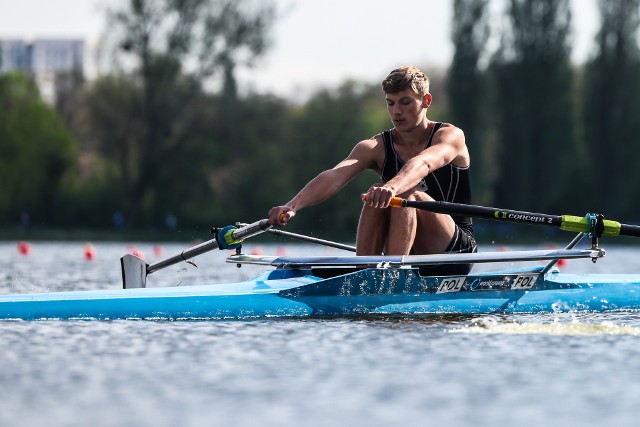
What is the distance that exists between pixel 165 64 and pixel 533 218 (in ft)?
102

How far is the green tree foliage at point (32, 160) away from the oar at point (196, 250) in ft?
108

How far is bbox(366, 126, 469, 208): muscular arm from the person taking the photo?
277 inches

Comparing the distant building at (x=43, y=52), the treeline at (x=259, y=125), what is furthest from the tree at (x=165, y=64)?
the distant building at (x=43, y=52)

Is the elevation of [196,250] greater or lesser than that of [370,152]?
lesser

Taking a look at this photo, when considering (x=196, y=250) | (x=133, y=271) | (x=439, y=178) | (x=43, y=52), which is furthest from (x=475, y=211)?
→ (x=43, y=52)

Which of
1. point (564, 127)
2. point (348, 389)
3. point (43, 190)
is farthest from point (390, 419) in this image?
point (43, 190)

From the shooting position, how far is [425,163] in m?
7.46

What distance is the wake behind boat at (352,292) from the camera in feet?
24.7

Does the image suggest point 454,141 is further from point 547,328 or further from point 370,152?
point 547,328

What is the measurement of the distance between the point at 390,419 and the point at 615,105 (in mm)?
36050

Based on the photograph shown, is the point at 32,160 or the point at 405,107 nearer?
the point at 405,107

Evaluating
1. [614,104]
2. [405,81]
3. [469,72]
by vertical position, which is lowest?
[405,81]

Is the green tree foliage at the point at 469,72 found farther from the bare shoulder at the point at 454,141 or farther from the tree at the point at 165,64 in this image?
the bare shoulder at the point at 454,141

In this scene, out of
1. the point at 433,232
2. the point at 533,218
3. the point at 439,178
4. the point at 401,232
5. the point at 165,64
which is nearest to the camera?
the point at 401,232
